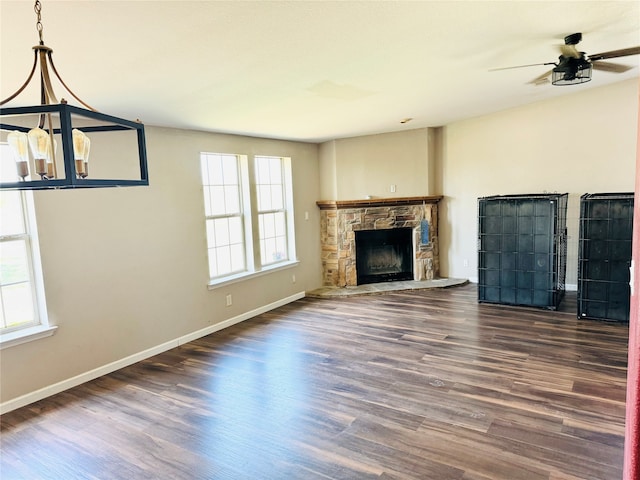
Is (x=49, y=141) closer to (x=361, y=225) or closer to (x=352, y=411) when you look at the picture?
(x=352, y=411)

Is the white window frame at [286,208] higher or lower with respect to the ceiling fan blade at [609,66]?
lower

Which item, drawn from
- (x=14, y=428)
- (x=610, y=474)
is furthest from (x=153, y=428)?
(x=610, y=474)

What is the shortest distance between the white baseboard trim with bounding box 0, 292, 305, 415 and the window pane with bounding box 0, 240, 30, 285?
3.11 ft

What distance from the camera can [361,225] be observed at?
6.73m

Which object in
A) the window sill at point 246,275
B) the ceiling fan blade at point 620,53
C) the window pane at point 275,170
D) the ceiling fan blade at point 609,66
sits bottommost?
the window sill at point 246,275

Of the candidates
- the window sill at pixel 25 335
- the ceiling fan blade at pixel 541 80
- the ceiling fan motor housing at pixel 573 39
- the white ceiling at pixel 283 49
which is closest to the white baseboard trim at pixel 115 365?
the window sill at pixel 25 335

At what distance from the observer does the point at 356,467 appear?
7.87 ft

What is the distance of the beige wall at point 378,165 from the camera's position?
6.73 m

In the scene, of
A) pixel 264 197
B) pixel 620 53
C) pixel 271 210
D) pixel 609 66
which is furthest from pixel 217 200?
pixel 609 66

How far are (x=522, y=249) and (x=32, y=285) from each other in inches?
209

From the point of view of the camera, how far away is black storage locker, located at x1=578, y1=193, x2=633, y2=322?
4.45 metres

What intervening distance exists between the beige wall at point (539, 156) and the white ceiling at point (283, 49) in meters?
1.48

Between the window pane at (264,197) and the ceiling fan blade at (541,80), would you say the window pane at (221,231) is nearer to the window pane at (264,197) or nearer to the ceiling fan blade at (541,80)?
the window pane at (264,197)

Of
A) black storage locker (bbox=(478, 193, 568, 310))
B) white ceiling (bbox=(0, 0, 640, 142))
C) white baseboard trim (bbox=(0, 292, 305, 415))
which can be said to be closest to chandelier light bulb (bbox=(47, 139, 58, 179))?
white ceiling (bbox=(0, 0, 640, 142))
